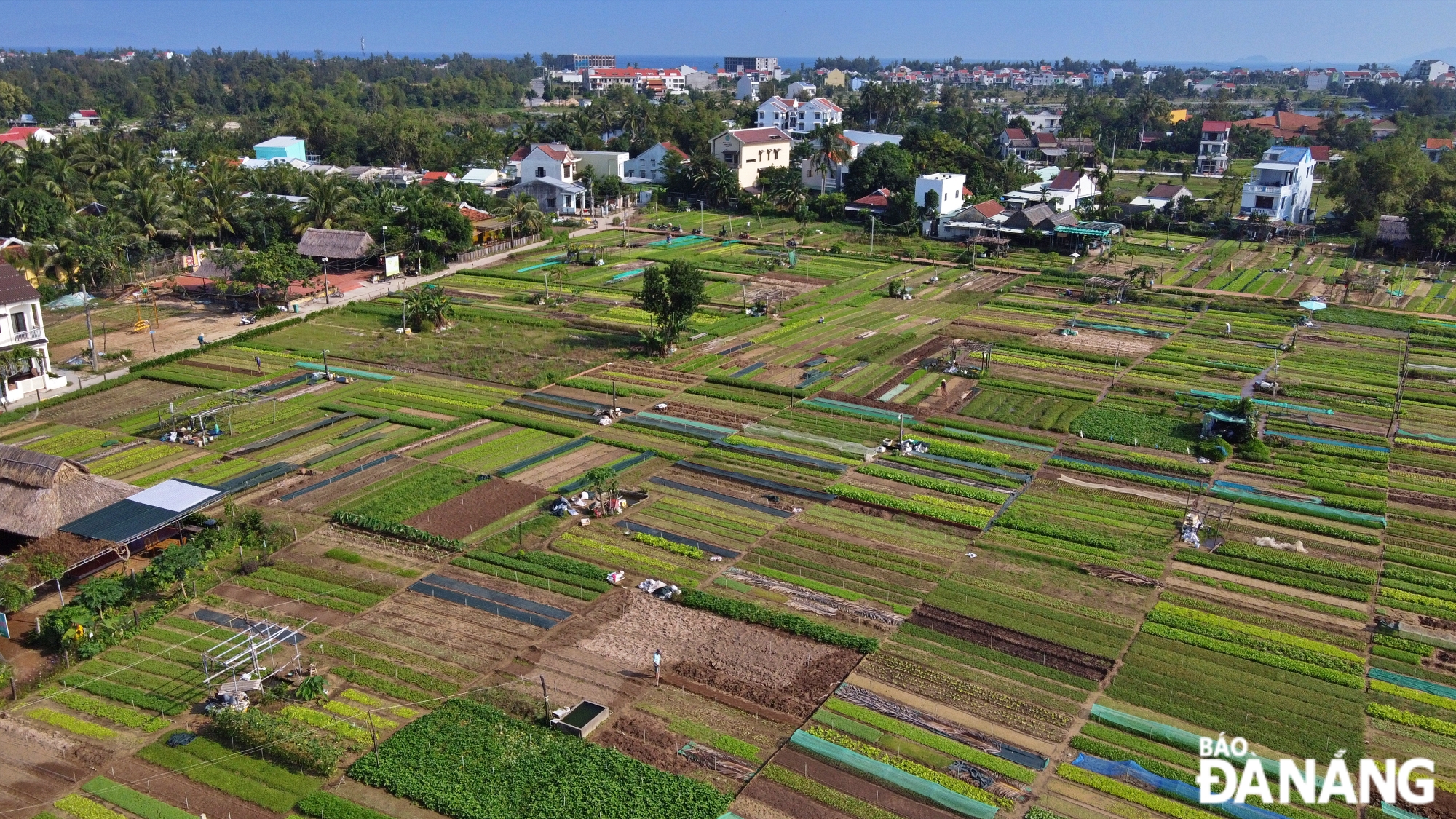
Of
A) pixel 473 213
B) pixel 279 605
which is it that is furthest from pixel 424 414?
pixel 473 213

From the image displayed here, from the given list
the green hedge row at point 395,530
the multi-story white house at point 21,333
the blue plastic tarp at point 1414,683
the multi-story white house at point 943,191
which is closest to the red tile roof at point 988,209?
the multi-story white house at point 943,191

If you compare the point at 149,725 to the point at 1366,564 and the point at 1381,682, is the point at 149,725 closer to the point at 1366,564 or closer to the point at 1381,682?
the point at 1381,682

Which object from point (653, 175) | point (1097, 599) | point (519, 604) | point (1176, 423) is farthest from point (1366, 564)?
point (653, 175)

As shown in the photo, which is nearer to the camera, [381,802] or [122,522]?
[381,802]

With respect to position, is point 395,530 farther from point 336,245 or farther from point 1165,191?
point 1165,191

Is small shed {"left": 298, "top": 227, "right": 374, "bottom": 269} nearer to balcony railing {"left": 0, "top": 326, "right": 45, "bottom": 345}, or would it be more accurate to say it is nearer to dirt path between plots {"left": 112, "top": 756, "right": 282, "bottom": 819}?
balcony railing {"left": 0, "top": 326, "right": 45, "bottom": 345}

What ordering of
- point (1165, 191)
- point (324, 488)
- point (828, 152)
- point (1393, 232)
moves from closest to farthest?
point (324, 488)
point (1393, 232)
point (1165, 191)
point (828, 152)

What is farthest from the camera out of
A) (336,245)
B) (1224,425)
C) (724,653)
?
(336,245)
